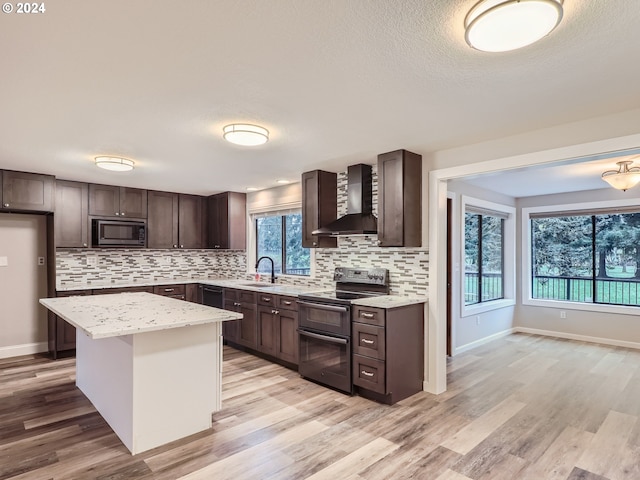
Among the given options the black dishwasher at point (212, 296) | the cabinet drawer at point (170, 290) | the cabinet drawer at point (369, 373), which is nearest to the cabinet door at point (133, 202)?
the cabinet drawer at point (170, 290)

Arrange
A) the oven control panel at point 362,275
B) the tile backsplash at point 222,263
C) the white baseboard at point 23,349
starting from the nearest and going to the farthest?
the tile backsplash at point 222,263 < the oven control panel at point 362,275 < the white baseboard at point 23,349

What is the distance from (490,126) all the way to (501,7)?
1.59 meters

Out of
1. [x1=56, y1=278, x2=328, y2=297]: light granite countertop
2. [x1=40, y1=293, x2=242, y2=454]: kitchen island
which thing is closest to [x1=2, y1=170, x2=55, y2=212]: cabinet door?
[x1=56, y1=278, x2=328, y2=297]: light granite countertop

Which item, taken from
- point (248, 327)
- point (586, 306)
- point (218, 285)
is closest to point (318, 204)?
point (248, 327)

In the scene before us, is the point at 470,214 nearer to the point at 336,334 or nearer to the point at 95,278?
the point at 336,334

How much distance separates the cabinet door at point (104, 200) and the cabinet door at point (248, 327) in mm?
2335

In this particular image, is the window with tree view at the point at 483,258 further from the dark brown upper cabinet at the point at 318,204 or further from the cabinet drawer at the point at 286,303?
the cabinet drawer at the point at 286,303

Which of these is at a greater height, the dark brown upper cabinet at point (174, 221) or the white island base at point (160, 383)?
the dark brown upper cabinet at point (174, 221)

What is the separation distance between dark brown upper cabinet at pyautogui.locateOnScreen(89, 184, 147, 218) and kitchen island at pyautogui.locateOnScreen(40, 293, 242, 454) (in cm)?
252

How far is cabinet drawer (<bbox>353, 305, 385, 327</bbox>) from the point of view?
3.25m

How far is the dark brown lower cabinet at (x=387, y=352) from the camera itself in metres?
3.25

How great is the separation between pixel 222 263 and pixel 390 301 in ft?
13.2

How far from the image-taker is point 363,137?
3.15m

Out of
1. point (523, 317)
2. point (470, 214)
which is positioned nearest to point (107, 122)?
point (470, 214)
